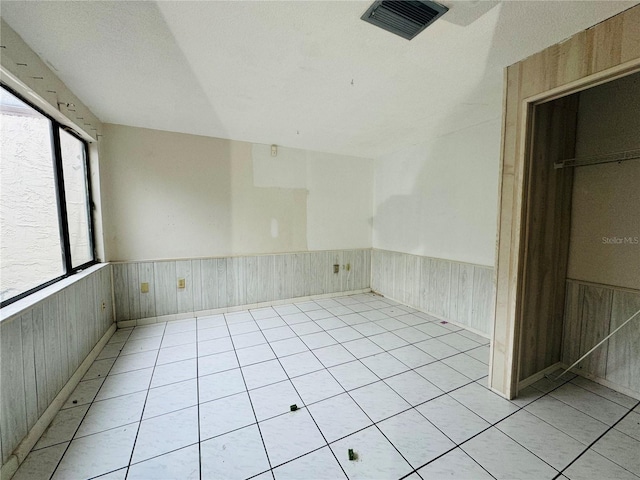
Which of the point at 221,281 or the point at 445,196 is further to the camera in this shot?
the point at 221,281

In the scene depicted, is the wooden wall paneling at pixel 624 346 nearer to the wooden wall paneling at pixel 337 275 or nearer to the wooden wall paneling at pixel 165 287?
the wooden wall paneling at pixel 337 275

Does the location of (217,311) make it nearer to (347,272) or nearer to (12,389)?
(347,272)

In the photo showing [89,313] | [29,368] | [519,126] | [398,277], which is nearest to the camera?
[29,368]

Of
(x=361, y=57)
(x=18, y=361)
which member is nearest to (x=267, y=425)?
(x=18, y=361)

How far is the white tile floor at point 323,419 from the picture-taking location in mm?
1436

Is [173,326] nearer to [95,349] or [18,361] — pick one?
[95,349]

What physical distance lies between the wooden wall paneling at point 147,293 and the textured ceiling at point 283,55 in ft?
5.80

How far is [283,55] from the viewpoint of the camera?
1.79m

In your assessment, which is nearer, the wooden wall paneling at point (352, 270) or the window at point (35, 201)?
the window at point (35, 201)

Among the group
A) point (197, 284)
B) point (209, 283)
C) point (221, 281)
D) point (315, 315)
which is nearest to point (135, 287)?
point (197, 284)

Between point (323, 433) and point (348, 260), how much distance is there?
314 cm

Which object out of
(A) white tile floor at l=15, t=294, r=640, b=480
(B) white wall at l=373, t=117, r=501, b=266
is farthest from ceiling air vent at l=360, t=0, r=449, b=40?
(A) white tile floor at l=15, t=294, r=640, b=480

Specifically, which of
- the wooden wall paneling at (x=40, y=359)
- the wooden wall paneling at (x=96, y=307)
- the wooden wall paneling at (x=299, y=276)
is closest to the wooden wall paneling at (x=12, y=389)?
the wooden wall paneling at (x=40, y=359)

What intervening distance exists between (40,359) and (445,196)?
407cm
